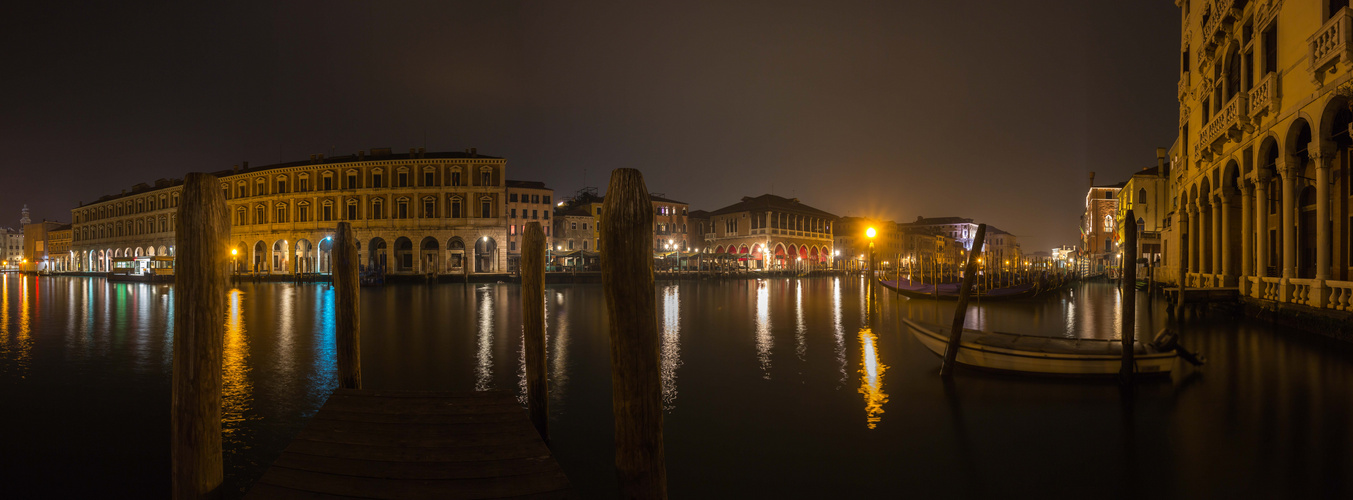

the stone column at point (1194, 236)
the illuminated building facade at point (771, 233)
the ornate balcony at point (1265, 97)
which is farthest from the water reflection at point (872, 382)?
the illuminated building facade at point (771, 233)

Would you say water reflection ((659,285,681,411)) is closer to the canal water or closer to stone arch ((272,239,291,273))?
the canal water

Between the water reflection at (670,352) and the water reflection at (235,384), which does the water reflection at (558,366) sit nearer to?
the water reflection at (670,352)

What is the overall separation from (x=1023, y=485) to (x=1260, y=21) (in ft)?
48.4

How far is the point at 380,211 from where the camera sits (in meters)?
46.4

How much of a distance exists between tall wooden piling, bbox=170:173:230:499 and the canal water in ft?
4.88

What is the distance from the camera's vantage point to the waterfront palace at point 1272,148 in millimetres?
10234

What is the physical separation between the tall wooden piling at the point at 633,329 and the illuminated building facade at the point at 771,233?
170ft

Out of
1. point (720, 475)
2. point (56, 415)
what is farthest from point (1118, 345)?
point (56, 415)

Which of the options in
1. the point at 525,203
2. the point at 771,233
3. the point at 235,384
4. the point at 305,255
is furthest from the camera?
the point at 771,233

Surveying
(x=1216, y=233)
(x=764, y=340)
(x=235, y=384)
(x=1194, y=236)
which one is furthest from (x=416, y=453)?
(x=1194, y=236)

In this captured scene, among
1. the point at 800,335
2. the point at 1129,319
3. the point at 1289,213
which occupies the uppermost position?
the point at 1289,213

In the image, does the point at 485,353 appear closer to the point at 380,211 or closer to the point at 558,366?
the point at 558,366

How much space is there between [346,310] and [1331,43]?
14555mm

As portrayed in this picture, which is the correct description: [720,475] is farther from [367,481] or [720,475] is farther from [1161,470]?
[1161,470]
